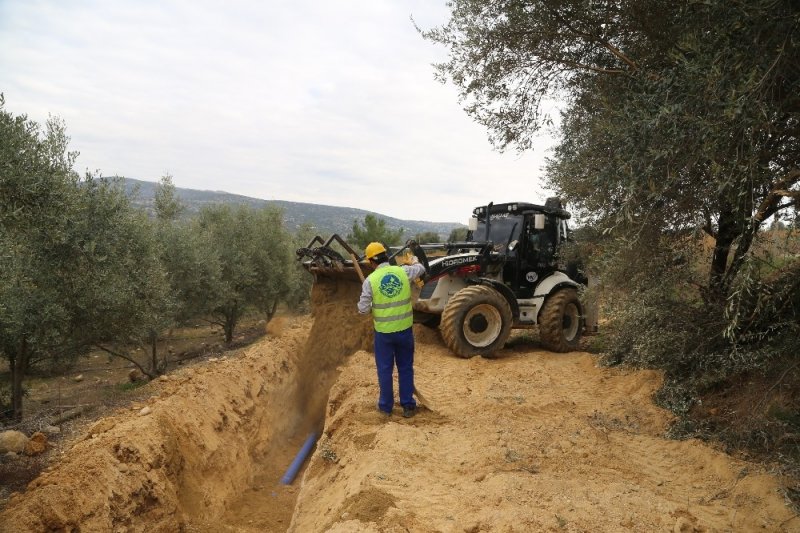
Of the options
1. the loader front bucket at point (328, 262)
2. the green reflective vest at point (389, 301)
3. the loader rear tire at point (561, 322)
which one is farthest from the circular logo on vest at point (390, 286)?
the loader rear tire at point (561, 322)

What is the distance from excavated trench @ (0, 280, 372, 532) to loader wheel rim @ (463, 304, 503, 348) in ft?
6.34

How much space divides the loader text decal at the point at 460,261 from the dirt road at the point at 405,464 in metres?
2.01

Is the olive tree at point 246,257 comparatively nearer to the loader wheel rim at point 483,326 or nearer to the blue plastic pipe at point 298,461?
the loader wheel rim at point 483,326

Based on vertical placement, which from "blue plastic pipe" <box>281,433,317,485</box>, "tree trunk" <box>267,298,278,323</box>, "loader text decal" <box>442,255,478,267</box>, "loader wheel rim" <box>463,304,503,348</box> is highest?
"loader text decal" <box>442,255,478,267</box>

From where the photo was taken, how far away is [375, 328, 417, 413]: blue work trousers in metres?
6.01

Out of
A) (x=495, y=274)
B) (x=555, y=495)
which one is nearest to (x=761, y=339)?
(x=555, y=495)

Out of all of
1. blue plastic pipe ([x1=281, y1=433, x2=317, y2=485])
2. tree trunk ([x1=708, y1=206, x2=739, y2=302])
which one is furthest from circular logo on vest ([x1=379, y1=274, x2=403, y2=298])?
tree trunk ([x1=708, y1=206, x2=739, y2=302])

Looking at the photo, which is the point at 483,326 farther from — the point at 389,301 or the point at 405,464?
the point at 405,464

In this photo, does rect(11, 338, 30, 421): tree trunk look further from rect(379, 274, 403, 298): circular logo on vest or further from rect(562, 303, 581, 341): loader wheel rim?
rect(562, 303, 581, 341): loader wheel rim

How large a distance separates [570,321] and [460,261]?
9.65ft

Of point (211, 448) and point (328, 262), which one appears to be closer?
point (211, 448)

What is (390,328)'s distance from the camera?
19.8 feet

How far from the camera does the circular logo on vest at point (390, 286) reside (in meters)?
6.05

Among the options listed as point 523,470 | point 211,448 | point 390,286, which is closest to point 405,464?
point 523,470
